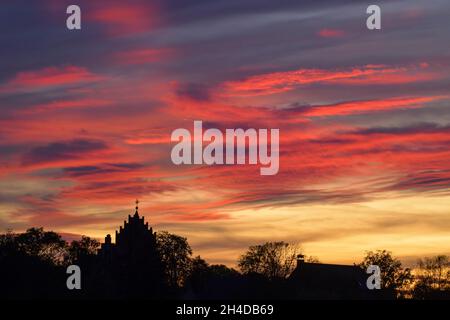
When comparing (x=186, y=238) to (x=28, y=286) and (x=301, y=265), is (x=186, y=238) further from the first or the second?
(x=28, y=286)

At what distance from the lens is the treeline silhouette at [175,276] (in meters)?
104

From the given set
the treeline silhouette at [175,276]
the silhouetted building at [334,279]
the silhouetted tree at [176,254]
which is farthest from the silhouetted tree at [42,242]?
the silhouetted building at [334,279]

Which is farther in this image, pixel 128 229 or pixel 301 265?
pixel 128 229

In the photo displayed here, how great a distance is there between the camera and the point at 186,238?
168 metres

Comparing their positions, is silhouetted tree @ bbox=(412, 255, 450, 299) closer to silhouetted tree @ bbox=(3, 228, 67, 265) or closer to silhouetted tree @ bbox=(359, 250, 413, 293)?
silhouetted tree @ bbox=(359, 250, 413, 293)

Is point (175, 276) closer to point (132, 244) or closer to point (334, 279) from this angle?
point (132, 244)

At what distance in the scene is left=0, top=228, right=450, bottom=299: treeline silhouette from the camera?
341 ft

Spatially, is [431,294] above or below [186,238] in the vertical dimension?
below

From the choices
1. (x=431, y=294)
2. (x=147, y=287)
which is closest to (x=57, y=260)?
(x=147, y=287)

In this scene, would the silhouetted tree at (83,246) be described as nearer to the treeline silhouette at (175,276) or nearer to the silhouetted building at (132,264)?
the treeline silhouette at (175,276)

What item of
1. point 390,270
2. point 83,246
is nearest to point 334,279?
point 390,270

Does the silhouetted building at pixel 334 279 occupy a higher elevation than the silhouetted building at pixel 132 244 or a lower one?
lower
